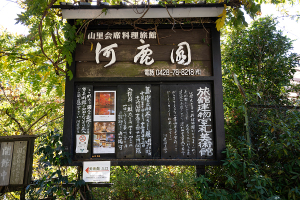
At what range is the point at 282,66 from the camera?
541 cm

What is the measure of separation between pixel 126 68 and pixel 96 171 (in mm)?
2293

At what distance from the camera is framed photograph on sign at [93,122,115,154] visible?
13.6ft

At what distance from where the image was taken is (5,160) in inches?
182

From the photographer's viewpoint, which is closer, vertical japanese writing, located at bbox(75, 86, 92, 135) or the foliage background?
the foliage background

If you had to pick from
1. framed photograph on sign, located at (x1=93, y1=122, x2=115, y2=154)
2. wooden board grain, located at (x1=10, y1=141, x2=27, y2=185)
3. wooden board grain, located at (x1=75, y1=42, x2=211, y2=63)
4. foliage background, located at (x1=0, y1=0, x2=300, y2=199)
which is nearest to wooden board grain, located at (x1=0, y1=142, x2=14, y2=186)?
wooden board grain, located at (x1=10, y1=141, x2=27, y2=185)

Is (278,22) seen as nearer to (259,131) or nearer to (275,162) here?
(259,131)

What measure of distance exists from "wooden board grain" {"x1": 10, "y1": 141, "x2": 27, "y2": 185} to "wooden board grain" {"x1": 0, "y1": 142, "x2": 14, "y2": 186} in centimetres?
9

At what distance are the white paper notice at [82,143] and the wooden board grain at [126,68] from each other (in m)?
1.34

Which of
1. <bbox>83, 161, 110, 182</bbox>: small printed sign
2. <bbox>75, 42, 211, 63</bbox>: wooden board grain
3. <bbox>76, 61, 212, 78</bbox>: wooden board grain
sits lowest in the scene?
<bbox>83, 161, 110, 182</bbox>: small printed sign

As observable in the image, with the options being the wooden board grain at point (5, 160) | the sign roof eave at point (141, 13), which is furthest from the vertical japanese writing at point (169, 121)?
the wooden board grain at point (5, 160)

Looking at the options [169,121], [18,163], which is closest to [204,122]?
[169,121]

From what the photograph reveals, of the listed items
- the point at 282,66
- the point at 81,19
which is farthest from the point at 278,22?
the point at 81,19

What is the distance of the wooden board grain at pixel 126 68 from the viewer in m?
4.36

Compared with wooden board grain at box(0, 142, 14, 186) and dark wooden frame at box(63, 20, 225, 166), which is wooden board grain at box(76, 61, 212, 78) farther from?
wooden board grain at box(0, 142, 14, 186)
